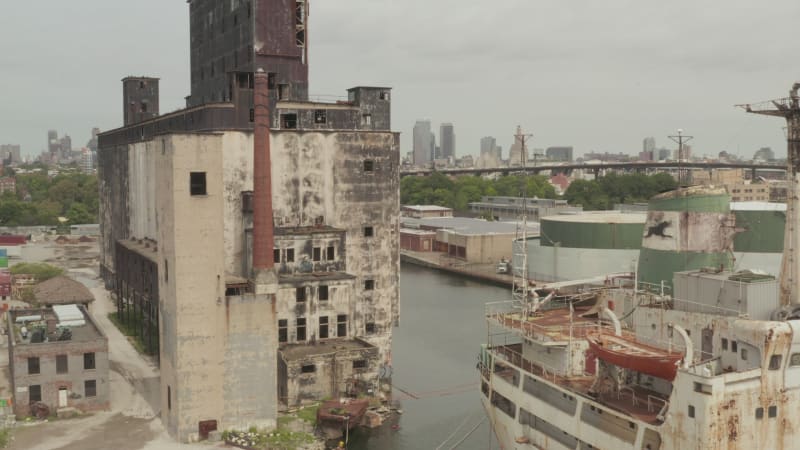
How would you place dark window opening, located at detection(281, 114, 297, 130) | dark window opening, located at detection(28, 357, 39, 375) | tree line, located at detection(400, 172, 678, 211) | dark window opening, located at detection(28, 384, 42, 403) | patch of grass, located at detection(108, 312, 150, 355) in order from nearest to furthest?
dark window opening, located at detection(28, 357, 39, 375), dark window opening, located at detection(28, 384, 42, 403), dark window opening, located at detection(281, 114, 297, 130), patch of grass, located at detection(108, 312, 150, 355), tree line, located at detection(400, 172, 678, 211)

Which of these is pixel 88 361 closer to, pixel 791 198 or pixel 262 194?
pixel 262 194

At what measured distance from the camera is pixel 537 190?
158500 millimetres

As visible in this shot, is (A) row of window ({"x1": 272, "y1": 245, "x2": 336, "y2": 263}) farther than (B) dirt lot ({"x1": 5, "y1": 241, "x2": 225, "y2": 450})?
Yes

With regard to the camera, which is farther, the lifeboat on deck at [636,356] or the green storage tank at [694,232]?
the green storage tank at [694,232]

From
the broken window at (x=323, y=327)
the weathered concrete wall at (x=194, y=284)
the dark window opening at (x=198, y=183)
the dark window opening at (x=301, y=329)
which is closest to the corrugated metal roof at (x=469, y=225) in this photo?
the broken window at (x=323, y=327)

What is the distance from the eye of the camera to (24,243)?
93.9 meters

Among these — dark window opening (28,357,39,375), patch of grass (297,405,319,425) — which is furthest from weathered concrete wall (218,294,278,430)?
dark window opening (28,357,39,375)

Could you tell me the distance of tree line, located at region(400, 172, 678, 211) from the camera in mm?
143125

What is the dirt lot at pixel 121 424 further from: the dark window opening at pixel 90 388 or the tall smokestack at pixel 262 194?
the tall smokestack at pixel 262 194

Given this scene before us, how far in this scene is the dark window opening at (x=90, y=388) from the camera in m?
36.3

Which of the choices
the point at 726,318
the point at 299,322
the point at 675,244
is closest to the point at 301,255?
the point at 299,322

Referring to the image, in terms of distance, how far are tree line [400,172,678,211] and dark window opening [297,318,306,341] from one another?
100153mm

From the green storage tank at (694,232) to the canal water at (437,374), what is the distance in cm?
1026

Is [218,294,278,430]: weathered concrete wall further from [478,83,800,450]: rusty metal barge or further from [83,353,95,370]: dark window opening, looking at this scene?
[478,83,800,450]: rusty metal barge
